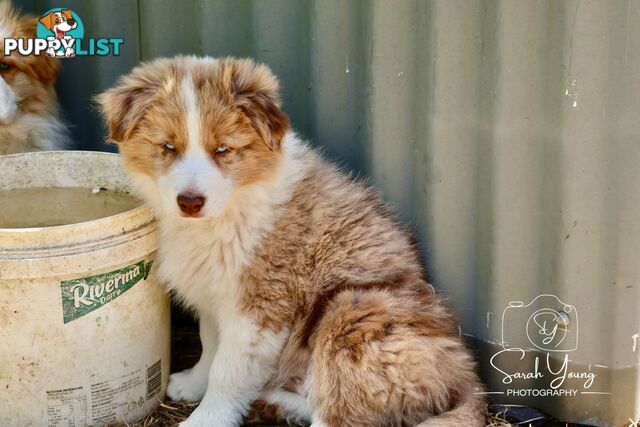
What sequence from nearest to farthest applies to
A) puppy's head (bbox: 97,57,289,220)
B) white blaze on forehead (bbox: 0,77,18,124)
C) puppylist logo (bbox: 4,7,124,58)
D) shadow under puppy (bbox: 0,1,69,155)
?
puppy's head (bbox: 97,57,289,220) → white blaze on forehead (bbox: 0,77,18,124) → shadow under puppy (bbox: 0,1,69,155) → puppylist logo (bbox: 4,7,124,58)

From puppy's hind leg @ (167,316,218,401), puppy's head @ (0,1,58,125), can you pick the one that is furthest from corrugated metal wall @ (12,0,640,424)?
puppy's hind leg @ (167,316,218,401)

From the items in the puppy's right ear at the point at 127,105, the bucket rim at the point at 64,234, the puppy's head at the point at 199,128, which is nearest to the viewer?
the bucket rim at the point at 64,234

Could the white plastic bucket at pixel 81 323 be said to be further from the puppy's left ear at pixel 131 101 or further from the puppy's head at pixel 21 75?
the puppy's head at pixel 21 75

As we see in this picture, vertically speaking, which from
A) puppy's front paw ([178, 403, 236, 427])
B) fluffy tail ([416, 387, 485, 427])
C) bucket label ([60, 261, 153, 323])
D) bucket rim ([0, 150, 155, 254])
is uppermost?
bucket rim ([0, 150, 155, 254])

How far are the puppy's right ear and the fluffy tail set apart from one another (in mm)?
1661

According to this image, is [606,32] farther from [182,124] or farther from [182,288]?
[182,288]

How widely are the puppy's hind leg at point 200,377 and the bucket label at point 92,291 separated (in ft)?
1.77

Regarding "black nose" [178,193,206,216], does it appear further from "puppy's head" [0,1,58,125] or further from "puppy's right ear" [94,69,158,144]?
"puppy's head" [0,1,58,125]

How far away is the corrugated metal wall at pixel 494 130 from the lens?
3.24 metres

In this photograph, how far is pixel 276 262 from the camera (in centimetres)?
350

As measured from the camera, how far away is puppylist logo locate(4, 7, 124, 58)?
4438 mm

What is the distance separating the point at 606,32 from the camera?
10.3 feet

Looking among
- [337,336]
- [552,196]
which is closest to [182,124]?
[337,336]

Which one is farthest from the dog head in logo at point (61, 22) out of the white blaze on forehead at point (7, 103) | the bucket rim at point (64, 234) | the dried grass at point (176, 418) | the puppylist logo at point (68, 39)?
the dried grass at point (176, 418)
